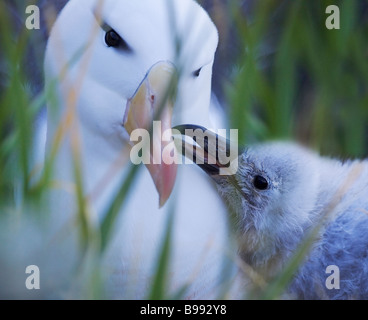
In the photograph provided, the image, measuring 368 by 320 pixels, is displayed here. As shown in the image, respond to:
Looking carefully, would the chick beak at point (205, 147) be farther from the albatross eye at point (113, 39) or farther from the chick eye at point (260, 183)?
the albatross eye at point (113, 39)

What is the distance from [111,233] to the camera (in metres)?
1.21

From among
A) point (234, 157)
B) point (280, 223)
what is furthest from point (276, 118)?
point (280, 223)

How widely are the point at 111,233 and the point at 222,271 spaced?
241 mm

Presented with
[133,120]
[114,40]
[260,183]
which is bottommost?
[260,183]

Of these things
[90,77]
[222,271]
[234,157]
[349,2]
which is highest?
[349,2]

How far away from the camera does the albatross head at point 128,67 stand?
4.02ft

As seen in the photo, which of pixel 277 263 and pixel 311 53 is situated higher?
pixel 311 53

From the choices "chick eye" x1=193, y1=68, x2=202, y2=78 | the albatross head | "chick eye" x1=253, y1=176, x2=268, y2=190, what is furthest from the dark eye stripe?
"chick eye" x1=253, y1=176, x2=268, y2=190

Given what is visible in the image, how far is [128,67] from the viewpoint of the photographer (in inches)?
48.6

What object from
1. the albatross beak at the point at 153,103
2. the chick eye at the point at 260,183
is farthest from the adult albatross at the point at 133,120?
the chick eye at the point at 260,183

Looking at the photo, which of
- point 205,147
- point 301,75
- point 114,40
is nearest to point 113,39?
point 114,40

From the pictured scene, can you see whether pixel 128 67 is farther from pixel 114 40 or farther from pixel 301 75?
pixel 301 75

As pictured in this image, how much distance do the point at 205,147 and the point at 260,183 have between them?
0.53ft

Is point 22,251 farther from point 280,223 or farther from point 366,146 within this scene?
point 366,146
